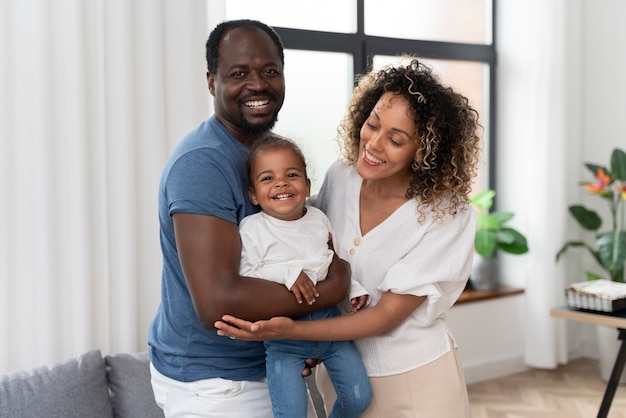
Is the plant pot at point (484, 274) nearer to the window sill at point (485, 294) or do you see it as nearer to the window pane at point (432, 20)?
the window sill at point (485, 294)

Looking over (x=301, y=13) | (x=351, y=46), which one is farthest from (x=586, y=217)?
(x=301, y=13)

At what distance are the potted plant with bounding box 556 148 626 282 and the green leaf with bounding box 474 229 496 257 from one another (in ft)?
1.45

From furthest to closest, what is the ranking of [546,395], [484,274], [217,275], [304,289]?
[484,274]
[546,395]
[304,289]
[217,275]

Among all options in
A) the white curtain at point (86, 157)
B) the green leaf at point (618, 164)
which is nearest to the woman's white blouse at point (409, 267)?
the white curtain at point (86, 157)

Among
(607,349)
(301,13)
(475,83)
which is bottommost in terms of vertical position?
(607,349)

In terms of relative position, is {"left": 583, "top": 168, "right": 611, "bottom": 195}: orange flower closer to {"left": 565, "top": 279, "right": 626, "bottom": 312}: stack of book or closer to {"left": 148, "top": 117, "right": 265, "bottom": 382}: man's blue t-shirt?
{"left": 565, "top": 279, "right": 626, "bottom": 312}: stack of book

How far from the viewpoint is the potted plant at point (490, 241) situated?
15.5 feet

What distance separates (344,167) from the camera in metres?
2.16

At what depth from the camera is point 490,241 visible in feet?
15.4

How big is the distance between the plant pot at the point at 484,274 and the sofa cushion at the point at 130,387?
262 cm

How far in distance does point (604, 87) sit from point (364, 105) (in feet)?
11.5

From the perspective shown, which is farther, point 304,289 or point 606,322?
point 606,322

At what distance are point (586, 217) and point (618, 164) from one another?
1.26 feet

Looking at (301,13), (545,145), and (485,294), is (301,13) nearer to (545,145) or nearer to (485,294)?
(545,145)
